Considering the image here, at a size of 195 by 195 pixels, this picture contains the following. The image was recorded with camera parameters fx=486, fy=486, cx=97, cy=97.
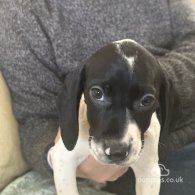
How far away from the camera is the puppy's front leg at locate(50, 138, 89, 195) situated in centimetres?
140

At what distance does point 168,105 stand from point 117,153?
0.78ft

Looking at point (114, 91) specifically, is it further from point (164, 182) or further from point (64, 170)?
point (164, 182)

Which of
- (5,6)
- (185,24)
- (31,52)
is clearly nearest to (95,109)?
(31,52)

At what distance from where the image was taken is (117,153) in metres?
1.20

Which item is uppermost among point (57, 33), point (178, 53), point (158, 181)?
point (57, 33)

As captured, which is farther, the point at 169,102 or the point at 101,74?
the point at 169,102

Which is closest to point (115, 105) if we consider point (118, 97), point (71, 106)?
point (118, 97)

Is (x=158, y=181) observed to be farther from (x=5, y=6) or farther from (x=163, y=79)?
(x=5, y=6)

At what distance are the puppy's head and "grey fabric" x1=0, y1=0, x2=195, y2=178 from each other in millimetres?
341

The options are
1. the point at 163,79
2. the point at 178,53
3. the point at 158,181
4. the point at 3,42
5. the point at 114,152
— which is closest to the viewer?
the point at 114,152

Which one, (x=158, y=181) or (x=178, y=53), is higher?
(x=178, y=53)

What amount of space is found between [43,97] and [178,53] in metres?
0.51

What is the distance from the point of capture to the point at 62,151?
141 centimetres

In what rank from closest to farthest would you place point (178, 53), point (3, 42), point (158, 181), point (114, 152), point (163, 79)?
point (114, 152)
point (163, 79)
point (158, 181)
point (3, 42)
point (178, 53)
